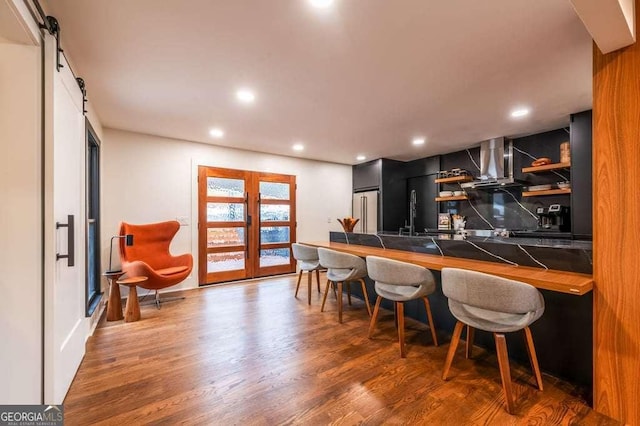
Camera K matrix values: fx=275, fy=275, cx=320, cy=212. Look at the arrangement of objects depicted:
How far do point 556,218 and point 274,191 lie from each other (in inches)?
181

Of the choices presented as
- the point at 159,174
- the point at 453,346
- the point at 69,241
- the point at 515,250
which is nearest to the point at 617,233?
the point at 515,250

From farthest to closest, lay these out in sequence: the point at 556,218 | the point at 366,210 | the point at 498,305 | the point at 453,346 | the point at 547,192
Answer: the point at 366,210
the point at 547,192
the point at 556,218
the point at 453,346
the point at 498,305

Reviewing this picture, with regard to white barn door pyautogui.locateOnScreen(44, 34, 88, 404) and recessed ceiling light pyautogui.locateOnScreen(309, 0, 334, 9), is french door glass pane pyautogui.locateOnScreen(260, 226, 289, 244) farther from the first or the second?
recessed ceiling light pyautogui.locateOnScreen(309, 0, 334, 9)

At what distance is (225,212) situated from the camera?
4965 mm

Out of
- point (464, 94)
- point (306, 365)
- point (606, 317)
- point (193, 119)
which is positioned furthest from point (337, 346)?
point (193, 119)

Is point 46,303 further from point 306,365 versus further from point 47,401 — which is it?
point 306,365

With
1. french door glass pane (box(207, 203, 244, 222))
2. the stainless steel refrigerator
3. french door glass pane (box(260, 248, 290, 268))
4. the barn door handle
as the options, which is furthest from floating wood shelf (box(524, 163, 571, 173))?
the barn door handle

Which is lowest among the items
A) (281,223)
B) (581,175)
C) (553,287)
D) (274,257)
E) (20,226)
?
(274,257)

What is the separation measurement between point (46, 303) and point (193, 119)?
2677 millimetres

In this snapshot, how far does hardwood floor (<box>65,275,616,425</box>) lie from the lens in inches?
64.7

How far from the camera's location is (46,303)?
5.12 ft

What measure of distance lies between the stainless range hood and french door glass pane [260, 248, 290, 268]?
3.84m

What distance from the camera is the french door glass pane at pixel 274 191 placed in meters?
5.38

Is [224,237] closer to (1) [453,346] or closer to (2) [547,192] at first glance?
(1) [453,346]
